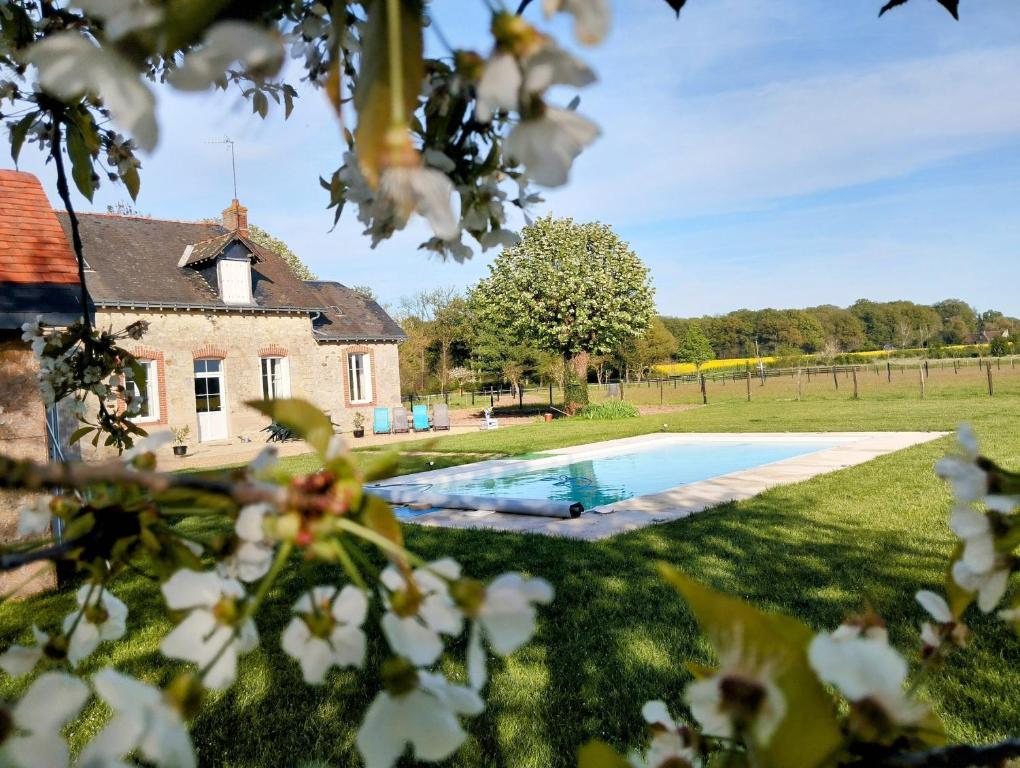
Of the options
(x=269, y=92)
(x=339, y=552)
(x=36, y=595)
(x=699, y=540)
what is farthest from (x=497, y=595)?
(x=36, y=595)

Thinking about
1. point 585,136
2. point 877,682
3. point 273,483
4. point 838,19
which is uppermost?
point 838,19

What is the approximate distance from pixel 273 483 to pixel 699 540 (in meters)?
5.03

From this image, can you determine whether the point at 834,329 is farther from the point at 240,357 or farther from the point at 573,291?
the point at 240,357

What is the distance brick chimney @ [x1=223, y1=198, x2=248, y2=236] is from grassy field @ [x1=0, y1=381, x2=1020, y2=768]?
16406 mm

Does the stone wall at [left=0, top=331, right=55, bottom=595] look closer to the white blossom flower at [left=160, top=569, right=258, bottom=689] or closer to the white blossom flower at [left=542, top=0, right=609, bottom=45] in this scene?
the white blossom flower at [left=160, top=569, right=258, bottom=689]

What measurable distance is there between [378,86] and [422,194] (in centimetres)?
6

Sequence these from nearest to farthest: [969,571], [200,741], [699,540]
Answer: [969,571] → [200,741] → [699,540]

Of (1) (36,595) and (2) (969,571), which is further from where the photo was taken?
(1) (36,595)

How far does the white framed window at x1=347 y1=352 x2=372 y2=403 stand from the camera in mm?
19984

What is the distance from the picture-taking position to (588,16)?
1.22 feet

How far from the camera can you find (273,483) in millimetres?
435

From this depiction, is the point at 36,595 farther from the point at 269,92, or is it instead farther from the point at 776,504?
the point at 776,504

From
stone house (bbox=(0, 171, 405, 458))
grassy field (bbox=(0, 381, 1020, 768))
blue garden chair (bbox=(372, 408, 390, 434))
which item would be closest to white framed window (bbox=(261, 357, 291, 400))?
stone house (bbox=(0, 171, 405, 458))

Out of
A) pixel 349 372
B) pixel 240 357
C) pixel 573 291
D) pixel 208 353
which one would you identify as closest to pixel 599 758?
pixel 208 353
